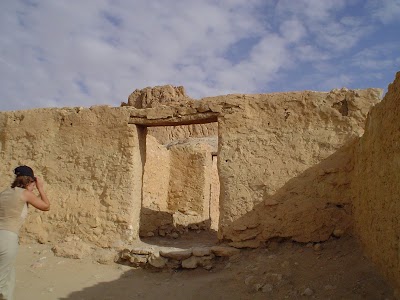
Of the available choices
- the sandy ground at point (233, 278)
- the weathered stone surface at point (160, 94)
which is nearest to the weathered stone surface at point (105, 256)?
the sandy ground at point (233, 278)

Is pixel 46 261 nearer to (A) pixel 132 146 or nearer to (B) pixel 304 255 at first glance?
(A) pixel 132 146

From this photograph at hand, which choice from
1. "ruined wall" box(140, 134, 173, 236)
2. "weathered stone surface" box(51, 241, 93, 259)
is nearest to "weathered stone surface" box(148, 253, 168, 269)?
"weathered stone surface" box(51, 241, 93, 259)

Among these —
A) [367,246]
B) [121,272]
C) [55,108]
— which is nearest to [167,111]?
[55,108]

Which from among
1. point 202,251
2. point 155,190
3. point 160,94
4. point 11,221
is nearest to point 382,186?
point 202,251

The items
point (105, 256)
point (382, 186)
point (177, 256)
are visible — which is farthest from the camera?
point (105, 256)

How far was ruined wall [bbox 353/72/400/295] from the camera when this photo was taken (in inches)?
129

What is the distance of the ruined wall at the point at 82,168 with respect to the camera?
595 cm

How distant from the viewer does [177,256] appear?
5344 millimetres

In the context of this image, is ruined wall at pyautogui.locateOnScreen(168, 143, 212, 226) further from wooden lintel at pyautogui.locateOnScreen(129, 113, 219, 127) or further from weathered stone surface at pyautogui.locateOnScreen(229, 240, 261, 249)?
weathered stone surface at pyautogui.locateOnScreen(229, 240, 261, 249)

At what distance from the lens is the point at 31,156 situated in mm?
6562

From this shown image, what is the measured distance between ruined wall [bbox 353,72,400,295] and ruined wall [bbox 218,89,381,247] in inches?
20.7

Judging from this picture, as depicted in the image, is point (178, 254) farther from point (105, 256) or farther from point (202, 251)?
point (105, 256)

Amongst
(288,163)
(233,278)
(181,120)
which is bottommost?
(233,278)

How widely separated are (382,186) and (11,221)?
3.38 meters
